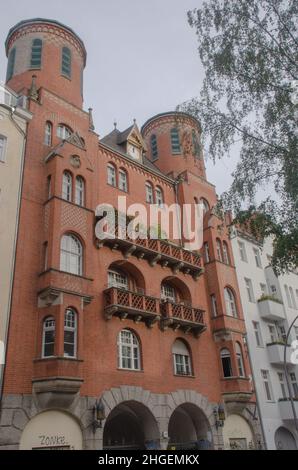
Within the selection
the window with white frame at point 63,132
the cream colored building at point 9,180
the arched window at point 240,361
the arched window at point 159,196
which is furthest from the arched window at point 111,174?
the arched window at point 240,361

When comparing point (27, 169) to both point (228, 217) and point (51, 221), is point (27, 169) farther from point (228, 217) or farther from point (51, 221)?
point (228, 217)

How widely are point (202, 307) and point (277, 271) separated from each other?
10.4 meters

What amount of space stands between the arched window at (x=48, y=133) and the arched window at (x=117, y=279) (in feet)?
28.2

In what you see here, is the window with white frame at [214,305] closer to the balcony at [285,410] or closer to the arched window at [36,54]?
the balcony at [285,410]

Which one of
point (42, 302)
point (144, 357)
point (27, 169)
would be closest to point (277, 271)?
point (144, 357)

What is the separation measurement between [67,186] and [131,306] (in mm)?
7771

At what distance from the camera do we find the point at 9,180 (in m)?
21.9

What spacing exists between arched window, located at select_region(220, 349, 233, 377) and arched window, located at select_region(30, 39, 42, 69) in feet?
75.6

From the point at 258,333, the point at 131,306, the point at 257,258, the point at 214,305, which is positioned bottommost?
the point at 131,306

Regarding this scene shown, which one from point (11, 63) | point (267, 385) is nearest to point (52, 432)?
point (267, 385)

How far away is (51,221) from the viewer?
21.9m

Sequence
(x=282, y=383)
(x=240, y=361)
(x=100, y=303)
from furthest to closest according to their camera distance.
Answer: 1. (x=282, y=383)
2. (x=240, y=361)
3. (x=100, y=303)

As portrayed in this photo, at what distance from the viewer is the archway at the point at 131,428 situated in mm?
22391

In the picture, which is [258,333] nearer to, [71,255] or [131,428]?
[131,428]
